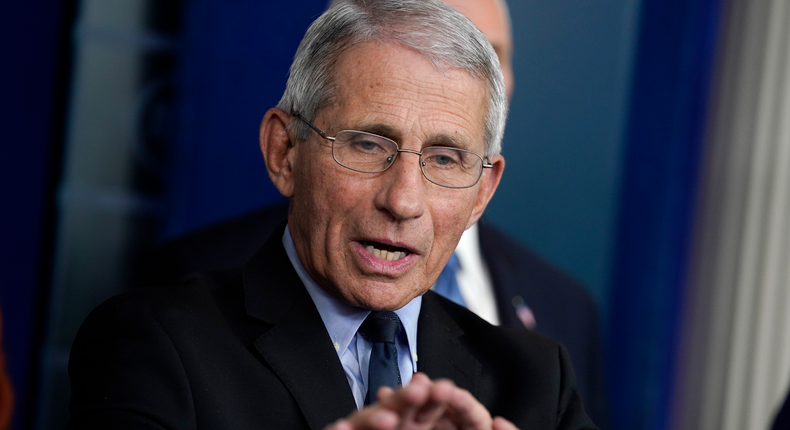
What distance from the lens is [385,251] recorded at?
5.20 ft

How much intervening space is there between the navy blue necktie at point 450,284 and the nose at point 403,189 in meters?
1.30

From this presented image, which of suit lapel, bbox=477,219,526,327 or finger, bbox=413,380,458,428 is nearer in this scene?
finger, bbox=413,380,458,428

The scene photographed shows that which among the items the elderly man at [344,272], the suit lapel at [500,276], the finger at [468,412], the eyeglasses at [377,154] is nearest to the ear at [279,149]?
the elderly man at [344,272]

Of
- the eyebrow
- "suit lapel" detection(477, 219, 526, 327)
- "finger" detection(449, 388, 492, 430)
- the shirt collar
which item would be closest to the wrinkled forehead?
the eyebrow

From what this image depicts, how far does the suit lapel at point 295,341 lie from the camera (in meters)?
1.52

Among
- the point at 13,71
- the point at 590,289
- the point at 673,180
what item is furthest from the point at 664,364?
the point at 13,71

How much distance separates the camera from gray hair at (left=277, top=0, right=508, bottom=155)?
5.27ft

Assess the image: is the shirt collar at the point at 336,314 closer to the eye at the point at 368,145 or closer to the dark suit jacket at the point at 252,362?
the dark suit jacket at the point at 252,362

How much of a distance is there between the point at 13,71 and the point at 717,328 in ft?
10.6

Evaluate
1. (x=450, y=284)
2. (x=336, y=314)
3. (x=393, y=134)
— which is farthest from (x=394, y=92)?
(x=450, y=284)

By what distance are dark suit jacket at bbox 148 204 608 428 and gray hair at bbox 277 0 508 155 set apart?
1.14m

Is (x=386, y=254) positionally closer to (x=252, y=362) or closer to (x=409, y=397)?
(x=252, y=362)

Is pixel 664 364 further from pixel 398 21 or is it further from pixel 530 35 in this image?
pixel 398 21

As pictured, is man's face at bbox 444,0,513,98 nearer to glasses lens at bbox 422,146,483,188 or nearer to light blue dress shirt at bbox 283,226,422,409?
glasses lens at bbox 422,146,483,188
